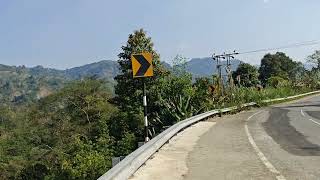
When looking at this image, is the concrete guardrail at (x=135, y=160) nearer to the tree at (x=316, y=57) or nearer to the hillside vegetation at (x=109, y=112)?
the hillside vegetation at (x=109, y=112)

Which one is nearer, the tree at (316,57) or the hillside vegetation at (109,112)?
the hillside vegetation at (109,112)

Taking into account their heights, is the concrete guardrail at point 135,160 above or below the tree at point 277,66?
below

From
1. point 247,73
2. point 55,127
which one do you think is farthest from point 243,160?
point 247,73

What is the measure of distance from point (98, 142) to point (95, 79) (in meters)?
39.4

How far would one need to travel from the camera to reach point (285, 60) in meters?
118

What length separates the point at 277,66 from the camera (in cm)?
11388

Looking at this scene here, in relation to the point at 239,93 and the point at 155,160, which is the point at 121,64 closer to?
the point at 239,93

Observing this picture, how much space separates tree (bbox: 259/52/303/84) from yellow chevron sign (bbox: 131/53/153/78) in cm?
9726

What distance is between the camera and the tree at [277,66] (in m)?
112

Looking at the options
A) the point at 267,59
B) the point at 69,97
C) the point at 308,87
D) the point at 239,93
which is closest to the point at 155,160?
the point at 239,93

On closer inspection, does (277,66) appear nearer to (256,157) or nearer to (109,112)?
(109,112)

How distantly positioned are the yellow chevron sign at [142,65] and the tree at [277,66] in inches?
3829

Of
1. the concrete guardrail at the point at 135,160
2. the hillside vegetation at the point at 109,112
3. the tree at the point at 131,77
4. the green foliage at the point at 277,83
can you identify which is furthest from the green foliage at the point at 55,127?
the concrete guardrail at the point at 135,160

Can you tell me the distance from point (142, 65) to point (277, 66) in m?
102
